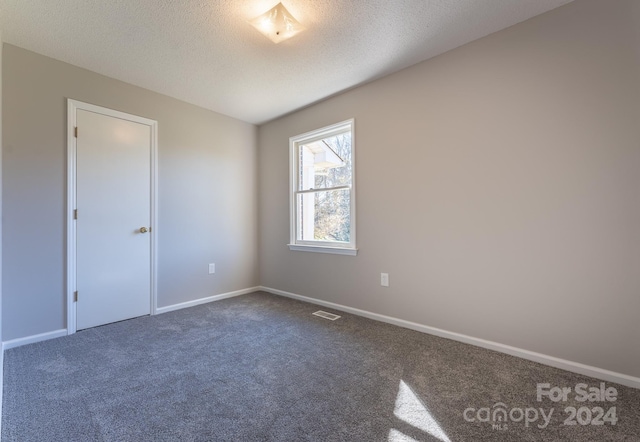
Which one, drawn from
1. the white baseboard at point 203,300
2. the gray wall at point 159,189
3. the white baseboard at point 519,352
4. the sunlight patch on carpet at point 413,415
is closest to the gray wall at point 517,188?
the white baseboard at point 519,352

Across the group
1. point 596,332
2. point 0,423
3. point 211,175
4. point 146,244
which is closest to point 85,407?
point 0,423

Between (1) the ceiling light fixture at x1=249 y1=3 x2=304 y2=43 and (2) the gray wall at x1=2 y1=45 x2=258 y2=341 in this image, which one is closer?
(1) the ceiling light fixture at x1=249 y1=3 x2=304 y2=43

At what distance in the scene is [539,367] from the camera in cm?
192

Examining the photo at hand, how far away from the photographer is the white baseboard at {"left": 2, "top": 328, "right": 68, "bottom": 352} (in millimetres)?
2240

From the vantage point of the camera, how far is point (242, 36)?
86.9 inches

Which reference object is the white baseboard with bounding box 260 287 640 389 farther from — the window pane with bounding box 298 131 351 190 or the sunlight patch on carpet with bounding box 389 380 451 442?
the window pane with bounding box 298 131 351 190

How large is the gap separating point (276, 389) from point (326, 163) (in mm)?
2556

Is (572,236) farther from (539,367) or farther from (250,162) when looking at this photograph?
(250,162)

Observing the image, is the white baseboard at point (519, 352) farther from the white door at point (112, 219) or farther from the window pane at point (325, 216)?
the white door at point (112, 219)

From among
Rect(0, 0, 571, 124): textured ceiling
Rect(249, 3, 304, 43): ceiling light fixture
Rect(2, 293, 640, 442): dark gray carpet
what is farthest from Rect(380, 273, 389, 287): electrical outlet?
Rect(249, 3, 304, 43): ceiling light fixture

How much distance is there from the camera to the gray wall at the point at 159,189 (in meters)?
2.32

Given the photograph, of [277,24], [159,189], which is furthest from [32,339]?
[277,24]

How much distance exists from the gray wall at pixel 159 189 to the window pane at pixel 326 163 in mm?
898

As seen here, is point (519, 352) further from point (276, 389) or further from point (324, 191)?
point (324, 191)
